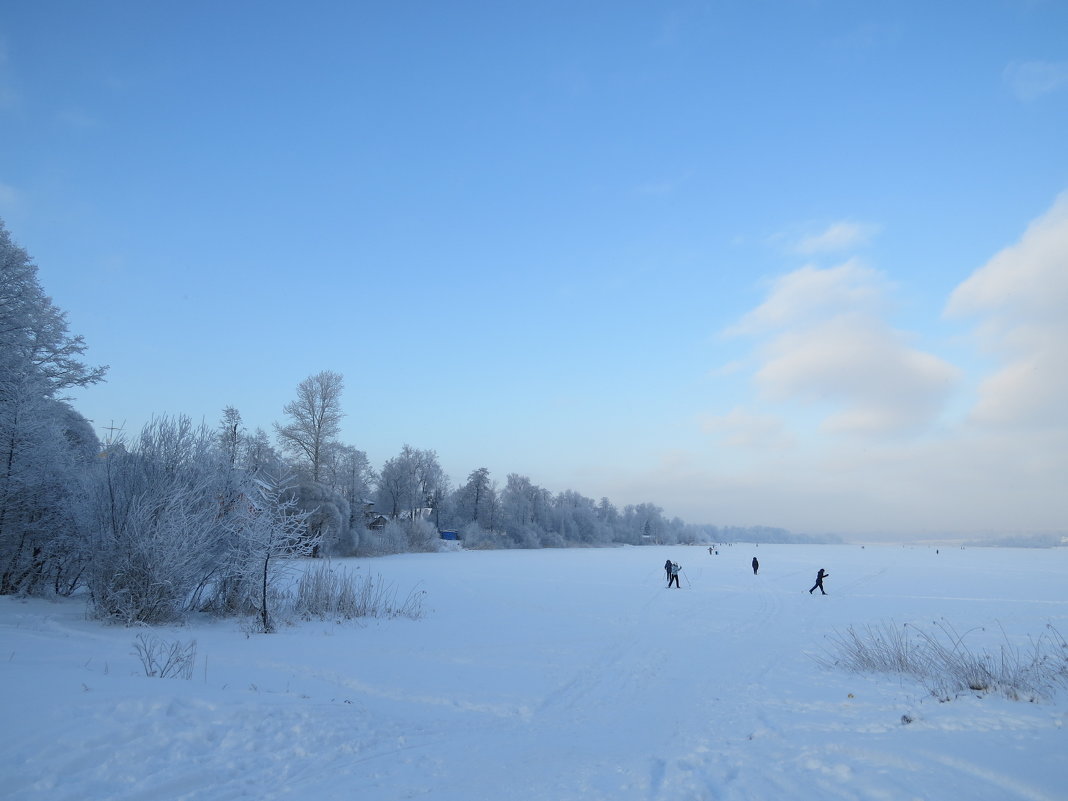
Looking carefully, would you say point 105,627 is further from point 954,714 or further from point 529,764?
point 954,714

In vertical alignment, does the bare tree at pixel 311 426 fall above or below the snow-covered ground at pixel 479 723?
above

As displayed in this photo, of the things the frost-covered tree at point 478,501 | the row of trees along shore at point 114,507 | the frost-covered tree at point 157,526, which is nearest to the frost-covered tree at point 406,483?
the frost-covered tree at point 478,501

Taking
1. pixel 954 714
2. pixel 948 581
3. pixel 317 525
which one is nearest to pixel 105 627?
pixel 954 714

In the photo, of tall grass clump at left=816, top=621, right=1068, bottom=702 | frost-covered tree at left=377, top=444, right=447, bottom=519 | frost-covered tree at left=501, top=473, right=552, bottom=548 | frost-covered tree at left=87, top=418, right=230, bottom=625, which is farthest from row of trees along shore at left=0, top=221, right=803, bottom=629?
frost-covered tree at left=501, top=473, right=552, bottom=548

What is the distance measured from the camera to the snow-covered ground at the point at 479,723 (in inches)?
203

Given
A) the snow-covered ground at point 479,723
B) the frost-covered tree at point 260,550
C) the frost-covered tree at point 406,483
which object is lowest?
the snow-covered ground at point 479,723

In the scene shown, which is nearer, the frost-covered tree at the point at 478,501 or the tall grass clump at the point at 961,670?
the tall grass clump at the point at 961,670

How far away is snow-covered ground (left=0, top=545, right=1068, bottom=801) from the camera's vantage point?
5.15 metres

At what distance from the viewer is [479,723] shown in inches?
306

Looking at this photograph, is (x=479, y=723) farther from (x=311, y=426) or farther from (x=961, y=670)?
(x=311, y=426)

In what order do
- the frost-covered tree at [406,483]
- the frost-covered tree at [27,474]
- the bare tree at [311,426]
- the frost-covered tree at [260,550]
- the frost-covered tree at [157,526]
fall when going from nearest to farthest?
the frost-covered tree at [157,526], the frost-covered tree at [260,550], the frost-covered tree at [27,474], the bare tree at [311,426], the frost-covered tree at [406,483]

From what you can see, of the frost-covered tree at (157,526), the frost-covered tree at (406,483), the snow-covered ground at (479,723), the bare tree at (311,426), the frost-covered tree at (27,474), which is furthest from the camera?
the frost-covered tree at (406,483)

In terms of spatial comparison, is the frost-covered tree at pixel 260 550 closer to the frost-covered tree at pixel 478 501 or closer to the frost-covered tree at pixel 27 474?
the frost-covered tree at pixel 27 474

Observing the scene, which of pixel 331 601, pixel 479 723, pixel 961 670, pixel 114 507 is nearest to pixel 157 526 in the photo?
pixel 114 507
